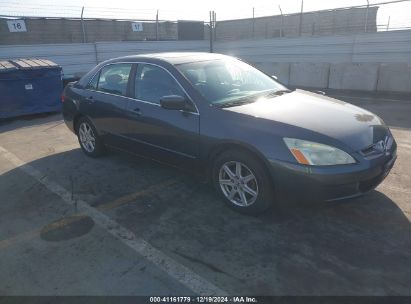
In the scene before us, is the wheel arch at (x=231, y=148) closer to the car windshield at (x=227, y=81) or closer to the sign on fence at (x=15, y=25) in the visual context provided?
the car windshield at (x=227, y=81)

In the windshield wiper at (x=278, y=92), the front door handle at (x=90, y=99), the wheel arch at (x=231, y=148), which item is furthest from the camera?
the front door handle at (x=90, y=99)

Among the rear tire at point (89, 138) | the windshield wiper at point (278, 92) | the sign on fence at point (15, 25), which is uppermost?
the sign on fence at point (15, 25)

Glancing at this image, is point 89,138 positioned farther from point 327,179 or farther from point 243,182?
point 327,179

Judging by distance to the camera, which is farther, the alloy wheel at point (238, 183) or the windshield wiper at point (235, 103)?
the windshield wiper at point (235, 103)

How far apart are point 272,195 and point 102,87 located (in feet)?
10.1

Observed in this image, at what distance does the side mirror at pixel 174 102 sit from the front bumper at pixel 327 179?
118cm

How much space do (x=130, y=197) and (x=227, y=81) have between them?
180 centimetres

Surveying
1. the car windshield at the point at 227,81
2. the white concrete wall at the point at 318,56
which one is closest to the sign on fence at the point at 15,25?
the white concrete wall at the point at 318,56

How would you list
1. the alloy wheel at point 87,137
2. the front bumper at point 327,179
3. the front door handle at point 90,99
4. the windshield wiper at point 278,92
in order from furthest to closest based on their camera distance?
1. the alloy wheel at point 87,137
2. the front door handle at point 90,99
3. the windshield wiper at point 278,92
4. the front bumper at point 327,179

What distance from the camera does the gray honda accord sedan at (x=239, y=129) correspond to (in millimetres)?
3152

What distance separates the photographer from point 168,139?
413 cm

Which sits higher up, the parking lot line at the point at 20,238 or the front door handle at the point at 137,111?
the front door handle at the point at 137,111

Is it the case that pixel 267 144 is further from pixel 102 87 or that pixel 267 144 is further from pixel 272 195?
pixel 102 87

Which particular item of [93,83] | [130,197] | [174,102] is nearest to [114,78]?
[93,83]
